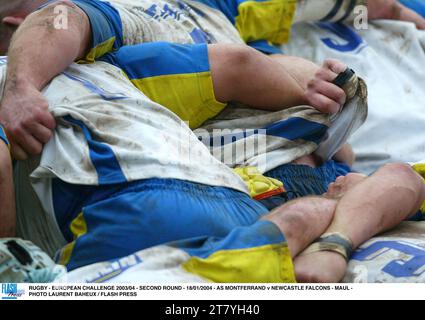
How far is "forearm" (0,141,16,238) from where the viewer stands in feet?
4.23

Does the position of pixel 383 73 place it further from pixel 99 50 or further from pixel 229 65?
pixel 99 50

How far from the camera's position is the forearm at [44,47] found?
56.8 inches

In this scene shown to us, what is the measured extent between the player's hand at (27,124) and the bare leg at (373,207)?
450 mm

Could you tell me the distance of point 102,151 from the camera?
134 centimetres

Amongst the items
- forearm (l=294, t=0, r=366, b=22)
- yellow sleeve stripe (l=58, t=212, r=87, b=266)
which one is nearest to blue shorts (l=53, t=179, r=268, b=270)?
yellow sleeve stripe (l=58, t=212, r=87, b=266)

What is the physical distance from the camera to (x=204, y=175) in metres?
1.37

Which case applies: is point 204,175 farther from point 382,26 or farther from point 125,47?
point 382,26

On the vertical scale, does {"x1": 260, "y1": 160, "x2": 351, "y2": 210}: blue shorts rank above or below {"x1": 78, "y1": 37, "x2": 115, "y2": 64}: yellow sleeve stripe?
below

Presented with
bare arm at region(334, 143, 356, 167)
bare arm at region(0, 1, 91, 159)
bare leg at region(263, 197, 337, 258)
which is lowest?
bare arm at region(334, 143, 356, 167)

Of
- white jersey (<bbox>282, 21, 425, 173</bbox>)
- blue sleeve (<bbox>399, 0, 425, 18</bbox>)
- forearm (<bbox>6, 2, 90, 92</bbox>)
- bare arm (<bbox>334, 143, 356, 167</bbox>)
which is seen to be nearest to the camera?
forearm (<bbox>6, 2, 90, 92</bbox>)

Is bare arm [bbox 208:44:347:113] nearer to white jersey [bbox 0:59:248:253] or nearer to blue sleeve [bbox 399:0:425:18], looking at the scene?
white jersey [bbox 0:59:248:253]

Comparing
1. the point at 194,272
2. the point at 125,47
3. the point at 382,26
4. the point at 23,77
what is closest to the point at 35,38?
the point at 23,77

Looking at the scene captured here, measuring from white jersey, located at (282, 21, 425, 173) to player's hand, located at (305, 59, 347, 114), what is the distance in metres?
0.44
